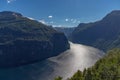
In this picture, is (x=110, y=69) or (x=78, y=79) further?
(x=110, y=69)

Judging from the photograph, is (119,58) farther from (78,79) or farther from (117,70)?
(78,79)

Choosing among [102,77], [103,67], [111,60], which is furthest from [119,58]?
[102,77]

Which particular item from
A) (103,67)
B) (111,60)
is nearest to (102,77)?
(103,67)

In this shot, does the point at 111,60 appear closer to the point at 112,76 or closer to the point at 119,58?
the point at 119,58

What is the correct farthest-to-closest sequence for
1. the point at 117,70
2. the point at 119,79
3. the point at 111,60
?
the point at 111,60 → the point at 117,70 → the point at 119,79

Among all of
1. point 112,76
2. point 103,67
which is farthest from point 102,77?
point 103,67

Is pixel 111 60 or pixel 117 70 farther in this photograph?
pixel 111 60

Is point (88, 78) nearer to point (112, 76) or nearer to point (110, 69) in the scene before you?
point (112, 76)

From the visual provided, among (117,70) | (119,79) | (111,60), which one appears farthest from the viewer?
(111,60)
